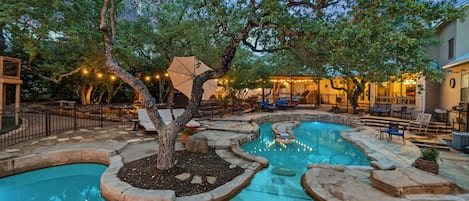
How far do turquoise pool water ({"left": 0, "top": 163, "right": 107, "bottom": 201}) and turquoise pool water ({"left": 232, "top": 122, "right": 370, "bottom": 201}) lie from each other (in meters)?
3.18

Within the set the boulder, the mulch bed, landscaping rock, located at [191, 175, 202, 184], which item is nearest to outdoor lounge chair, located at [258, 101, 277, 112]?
the boulder

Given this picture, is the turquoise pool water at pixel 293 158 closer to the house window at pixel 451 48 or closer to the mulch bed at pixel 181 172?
the mulch bed at pixel 181 172

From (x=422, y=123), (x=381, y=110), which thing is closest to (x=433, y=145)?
(x=422, y=123)

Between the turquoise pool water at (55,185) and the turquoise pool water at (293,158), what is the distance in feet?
10.4

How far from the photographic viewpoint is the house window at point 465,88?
850 cm

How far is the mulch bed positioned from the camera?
4.14 meters

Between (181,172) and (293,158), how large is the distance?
378 centimetres

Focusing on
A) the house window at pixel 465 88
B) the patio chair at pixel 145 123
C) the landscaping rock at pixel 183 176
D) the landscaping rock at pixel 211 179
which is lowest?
the landscaping rock at pixel 211 179

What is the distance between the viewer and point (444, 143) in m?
7.46

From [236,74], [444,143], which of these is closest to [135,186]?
[444,143]

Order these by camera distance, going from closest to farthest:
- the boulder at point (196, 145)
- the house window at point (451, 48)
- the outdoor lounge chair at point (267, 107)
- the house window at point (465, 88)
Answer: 1. the boulder at point (196, 145)
2. the house window at point (465, 88)
3. the house window at point (451, 48)
4. the outdoor lounge chair at point (267, 107)

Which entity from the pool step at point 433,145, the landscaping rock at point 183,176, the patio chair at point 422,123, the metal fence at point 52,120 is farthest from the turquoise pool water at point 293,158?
the metal fence at point 52,120

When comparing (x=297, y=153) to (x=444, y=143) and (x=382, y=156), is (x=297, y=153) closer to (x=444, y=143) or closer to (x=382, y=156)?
(x=382, y=156)

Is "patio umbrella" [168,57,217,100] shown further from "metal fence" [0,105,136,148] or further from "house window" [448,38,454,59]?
"house window" [448,38,454,59]
